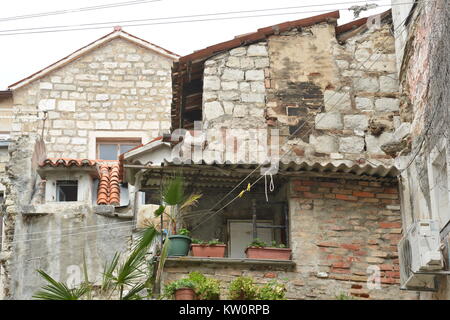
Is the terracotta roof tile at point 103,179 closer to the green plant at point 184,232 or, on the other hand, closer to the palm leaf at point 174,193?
the green plant at point 184,232

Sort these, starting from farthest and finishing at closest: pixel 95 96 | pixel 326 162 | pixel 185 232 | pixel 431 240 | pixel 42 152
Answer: pixel 95 96, pixel 42 152, pixel 326 162, pixel 185 232, pixel 431 240

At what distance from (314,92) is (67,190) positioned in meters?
4.62

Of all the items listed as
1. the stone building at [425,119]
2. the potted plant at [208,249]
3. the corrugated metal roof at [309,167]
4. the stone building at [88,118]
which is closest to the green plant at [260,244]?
the potted plant at [208,249]

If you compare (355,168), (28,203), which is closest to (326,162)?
(355,168)

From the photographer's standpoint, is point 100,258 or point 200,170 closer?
point 200,170

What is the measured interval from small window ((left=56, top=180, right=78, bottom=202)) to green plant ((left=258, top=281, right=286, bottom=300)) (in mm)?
5293

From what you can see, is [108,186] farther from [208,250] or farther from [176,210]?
Answer: [208,250]

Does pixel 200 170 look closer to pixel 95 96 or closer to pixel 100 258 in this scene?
pixel 100 258

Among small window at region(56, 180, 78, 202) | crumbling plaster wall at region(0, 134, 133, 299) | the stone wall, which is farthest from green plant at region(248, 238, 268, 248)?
small window at region(56, 180, 78, 202)

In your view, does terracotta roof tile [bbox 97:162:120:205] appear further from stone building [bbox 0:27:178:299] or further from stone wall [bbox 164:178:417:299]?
stone wall [bbox 164:178:417:299]

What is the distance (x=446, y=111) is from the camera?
37.8 feet

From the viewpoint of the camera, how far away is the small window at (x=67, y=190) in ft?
53.6

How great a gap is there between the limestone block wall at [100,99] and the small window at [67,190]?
401 cm

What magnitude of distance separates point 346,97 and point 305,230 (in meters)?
2.39
